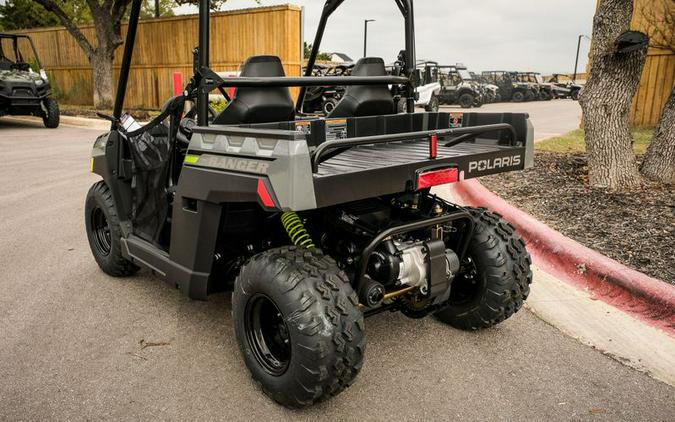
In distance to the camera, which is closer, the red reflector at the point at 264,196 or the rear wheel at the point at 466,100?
the red reflector at the point at 264,196

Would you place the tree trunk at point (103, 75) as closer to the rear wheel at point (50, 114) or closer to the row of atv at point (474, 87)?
the rear wheel at point (50, 114)

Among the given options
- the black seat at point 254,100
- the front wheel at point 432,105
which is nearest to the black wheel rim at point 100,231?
the black seat at point 254,100

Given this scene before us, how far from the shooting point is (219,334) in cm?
331

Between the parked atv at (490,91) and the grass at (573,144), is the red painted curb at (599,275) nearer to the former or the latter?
the grass at (573,144)

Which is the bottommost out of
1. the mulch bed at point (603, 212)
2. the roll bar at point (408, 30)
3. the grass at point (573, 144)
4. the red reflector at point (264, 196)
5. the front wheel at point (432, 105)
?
the mulch bed at point (603, 212)

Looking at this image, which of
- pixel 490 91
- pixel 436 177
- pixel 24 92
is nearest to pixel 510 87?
pixel 490 91

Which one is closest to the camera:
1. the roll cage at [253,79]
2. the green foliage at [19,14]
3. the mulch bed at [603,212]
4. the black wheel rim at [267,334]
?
the black wheel rim at [267,334]

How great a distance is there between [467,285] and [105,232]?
279 centimetres

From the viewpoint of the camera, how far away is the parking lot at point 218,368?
Result: 2.57 metres

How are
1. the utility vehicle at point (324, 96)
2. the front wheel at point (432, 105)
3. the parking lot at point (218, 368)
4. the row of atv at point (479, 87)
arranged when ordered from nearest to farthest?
1. the parking lot at point (218, 368)
2. the utility vehicle at point (324, 96)
3. the front wheel at point (432, 105)
4. the row of atv at point (479, 87)

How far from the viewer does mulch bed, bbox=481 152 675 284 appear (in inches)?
163

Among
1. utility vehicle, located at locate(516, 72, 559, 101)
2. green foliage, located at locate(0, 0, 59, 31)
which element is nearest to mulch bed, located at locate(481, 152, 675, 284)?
utility vehicle, located at locate(516, 72, 559, 101)

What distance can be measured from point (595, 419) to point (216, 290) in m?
2.01

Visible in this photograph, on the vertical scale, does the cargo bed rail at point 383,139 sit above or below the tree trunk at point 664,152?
above
